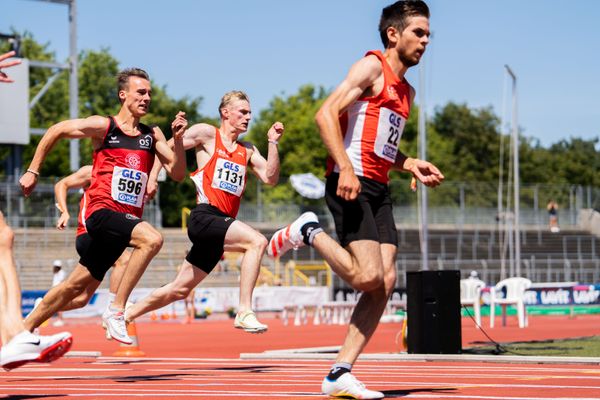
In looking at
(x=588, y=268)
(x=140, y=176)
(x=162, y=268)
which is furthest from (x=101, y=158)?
(x=588, y=268)

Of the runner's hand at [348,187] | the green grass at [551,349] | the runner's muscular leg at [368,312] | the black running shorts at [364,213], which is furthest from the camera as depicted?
the green grass at [551,349]

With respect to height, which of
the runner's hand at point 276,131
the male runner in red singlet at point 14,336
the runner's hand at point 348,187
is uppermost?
the runner's hand at point 276,131

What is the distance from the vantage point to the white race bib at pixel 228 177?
39.2 ft

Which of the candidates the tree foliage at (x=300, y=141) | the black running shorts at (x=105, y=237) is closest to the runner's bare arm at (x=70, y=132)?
the black running shorts at (x=105, y=237)

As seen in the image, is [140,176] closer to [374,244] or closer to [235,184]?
[235,184]

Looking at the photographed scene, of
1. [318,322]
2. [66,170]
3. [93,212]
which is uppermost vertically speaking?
[66,170]

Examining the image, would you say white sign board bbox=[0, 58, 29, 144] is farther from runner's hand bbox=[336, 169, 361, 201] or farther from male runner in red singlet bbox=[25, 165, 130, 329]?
runner's hand bbox=[336, 169, 361, 201]

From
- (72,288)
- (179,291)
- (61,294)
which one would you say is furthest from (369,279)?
(179,291)

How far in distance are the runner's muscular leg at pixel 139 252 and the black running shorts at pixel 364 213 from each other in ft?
9.37

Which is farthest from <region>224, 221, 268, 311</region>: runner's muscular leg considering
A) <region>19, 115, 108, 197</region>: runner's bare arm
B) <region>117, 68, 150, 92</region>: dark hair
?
<region>117, 68, 150, 92</region>: dark hair

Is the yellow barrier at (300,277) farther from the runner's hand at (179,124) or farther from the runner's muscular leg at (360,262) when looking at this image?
the runner's muscular leg at (360,262)

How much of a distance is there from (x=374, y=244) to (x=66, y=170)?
63890mm

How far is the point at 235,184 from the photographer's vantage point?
12023mm

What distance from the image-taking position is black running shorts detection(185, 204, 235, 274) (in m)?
11.6
